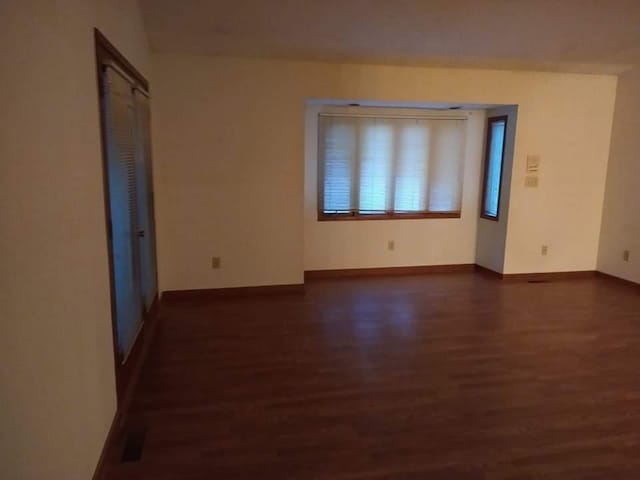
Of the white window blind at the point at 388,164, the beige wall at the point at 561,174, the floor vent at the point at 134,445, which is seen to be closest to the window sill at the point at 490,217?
the beige wall at the point at 561,174

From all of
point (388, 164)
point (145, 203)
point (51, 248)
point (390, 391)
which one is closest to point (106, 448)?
point (51, 248)

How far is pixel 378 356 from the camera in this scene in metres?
3.43

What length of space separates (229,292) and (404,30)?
300 cm

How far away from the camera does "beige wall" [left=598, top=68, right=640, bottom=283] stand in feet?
17.3

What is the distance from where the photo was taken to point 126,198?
9.47 ft

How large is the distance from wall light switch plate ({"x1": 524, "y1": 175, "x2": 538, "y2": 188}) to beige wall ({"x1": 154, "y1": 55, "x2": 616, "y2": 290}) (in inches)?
2.7

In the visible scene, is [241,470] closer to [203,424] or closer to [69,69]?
[203,424]

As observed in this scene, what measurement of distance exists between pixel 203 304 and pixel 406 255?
266cm

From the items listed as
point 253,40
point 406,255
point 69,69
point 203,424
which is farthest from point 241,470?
point 406,255

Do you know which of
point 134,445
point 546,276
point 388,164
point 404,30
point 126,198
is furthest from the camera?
point 546,276

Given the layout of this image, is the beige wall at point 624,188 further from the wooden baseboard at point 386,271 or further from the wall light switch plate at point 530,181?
the wooden baseboard at point 386,271

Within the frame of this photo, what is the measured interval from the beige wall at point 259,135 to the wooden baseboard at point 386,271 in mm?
735

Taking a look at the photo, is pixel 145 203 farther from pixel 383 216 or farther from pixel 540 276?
pixel 540 276

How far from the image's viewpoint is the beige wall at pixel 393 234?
5539 mm
